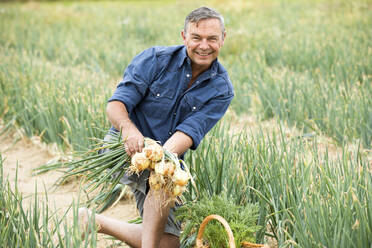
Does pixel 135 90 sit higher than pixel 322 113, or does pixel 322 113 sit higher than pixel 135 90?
pixel 135 90

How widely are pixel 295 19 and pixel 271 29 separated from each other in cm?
117

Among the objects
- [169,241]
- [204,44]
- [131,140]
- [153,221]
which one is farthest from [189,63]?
[169,241]

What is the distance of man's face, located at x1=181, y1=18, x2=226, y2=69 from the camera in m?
2.16

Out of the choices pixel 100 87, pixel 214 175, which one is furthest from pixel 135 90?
pixel 100 87

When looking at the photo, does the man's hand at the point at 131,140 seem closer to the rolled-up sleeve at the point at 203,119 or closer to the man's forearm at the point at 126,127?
the man's forearm at the point at 126,127

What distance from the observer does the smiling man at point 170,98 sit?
2.14 metres

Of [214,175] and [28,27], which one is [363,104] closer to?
[214,175]

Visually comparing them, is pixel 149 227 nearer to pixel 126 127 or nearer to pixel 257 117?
pixel 126 127

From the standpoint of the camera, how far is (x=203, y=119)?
2.21 meters

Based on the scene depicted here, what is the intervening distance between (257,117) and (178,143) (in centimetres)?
206

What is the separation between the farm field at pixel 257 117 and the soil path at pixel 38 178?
0.5 inches

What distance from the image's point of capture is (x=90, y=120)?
10.5 feet

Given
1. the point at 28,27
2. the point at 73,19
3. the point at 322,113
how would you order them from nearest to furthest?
the point at 322,113 < the point at 28,27 < the point at 73,19

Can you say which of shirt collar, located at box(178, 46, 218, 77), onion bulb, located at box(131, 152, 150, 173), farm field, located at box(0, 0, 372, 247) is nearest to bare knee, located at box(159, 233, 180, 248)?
farm field, located at box(0, 0, 372, 247)
